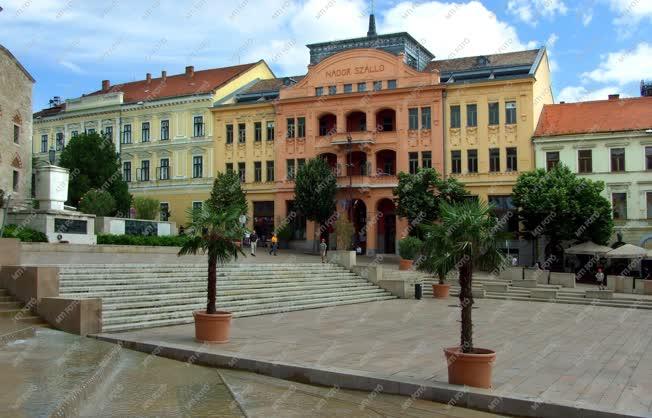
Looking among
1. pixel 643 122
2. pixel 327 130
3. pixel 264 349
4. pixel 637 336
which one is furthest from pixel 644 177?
pixel 264 349

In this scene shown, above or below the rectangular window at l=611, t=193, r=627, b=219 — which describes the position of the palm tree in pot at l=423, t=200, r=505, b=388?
below

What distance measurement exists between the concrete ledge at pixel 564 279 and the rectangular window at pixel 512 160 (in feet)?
39.3

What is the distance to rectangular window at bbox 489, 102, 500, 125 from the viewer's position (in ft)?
144

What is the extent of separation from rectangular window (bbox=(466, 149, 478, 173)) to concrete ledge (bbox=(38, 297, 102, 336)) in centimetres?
3392

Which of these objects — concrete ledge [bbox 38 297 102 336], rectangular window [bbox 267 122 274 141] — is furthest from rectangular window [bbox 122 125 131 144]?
concrete ledge [bbox 38 297 102 336]

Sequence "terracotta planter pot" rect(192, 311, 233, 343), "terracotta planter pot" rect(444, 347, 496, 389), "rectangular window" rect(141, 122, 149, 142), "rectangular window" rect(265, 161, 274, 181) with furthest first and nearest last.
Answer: "rectangular window" rect(141, 122, 149, 142), "rectangular window" rect(265, 161, 274, 181), "terracotta planter pot" rect(192, 311, 233, 343), "terracotta planter pot" rect(444, 347, 496, 389)

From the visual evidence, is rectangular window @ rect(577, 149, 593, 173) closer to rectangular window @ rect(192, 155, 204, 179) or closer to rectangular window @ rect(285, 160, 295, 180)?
rectangular window @ rect(285, 160, 295, 180)

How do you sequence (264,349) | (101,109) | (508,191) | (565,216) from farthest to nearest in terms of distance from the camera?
1. (101,109)
2. (508,191)
3. (565,216)
4. (264,349)

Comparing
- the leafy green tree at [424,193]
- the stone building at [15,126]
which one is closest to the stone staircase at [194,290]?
the leafy green tree at [424,193]

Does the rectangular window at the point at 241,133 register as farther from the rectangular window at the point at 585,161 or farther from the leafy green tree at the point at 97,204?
the rectangular window at the point at 585,161

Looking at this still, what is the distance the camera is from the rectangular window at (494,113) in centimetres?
4381

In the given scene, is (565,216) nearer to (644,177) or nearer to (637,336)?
(644,177)

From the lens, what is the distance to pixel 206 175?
52.1 meters

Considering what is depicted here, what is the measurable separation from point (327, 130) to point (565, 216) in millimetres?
19884
